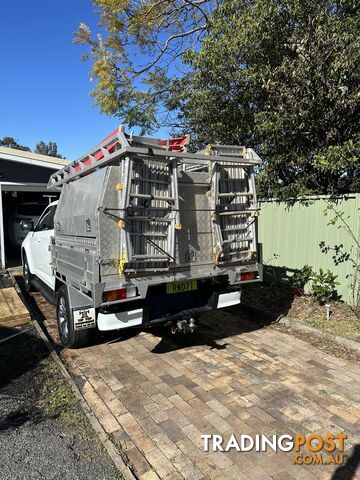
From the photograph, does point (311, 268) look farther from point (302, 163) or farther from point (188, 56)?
point (188, 56)

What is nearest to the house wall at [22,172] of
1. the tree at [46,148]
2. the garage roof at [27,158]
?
the garage roof at [27,158]

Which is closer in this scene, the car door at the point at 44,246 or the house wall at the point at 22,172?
the car door at the point at 44,246

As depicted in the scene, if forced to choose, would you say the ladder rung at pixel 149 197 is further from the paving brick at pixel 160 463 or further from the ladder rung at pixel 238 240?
the paving brick at pixel 160 463

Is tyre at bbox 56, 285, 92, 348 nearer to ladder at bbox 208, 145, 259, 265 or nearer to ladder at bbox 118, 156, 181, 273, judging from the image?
ladder at bbox 118, 156, 181, 273

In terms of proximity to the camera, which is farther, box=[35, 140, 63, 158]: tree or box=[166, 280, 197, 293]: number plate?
box=[35, 140, 63, 158]: tree

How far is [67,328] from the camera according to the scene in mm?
5176

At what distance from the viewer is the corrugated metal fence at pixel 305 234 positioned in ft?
20.7

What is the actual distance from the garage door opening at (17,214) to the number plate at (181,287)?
30.5ft

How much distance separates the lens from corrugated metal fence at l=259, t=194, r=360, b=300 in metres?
6.30

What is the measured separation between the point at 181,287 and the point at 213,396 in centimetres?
138

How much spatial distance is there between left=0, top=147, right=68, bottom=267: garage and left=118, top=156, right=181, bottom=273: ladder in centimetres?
683

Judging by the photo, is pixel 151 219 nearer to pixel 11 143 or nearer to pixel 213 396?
pixel 213 396

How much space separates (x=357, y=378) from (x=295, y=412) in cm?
114

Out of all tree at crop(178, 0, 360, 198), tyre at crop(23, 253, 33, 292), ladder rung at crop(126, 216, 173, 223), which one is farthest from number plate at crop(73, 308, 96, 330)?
tree at crop(178, 0, 360, 198)
